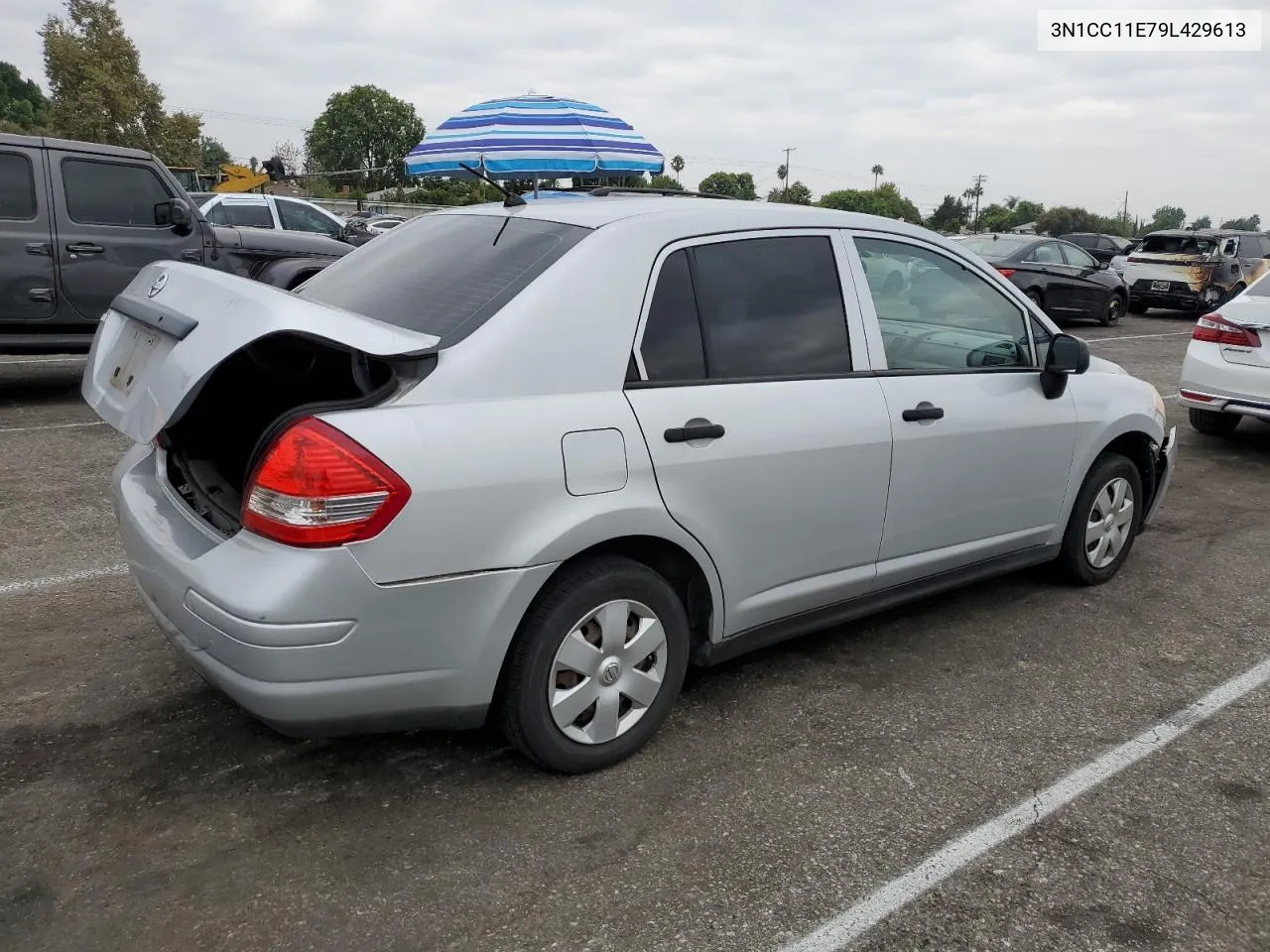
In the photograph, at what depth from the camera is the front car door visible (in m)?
3.63

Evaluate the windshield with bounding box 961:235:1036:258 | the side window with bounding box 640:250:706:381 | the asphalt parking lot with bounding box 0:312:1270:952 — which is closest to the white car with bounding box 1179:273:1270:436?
the asphalt parking lot with bounding box 0:312:1270:952

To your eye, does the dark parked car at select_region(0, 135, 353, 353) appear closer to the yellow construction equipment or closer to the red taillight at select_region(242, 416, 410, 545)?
the red taillight at select_region(242, 416, 410, 545)

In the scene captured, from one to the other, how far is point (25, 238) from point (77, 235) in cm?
37

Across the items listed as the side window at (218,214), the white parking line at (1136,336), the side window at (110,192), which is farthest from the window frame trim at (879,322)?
the side window at (218,214)

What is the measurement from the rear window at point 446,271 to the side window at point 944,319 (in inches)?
49.1

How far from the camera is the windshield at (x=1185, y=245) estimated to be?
61.4 feet

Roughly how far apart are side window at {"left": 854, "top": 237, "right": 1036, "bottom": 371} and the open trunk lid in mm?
1770

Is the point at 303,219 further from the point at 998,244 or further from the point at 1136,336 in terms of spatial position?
the point at 1136,336

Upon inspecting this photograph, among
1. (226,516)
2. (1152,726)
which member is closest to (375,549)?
(226,516)

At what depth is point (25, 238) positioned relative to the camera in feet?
26.2

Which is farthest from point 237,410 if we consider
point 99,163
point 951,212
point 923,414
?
point 951,212

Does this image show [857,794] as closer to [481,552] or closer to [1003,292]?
[481,552]

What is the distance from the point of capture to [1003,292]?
13.7ft

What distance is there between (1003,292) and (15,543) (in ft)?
15.2
